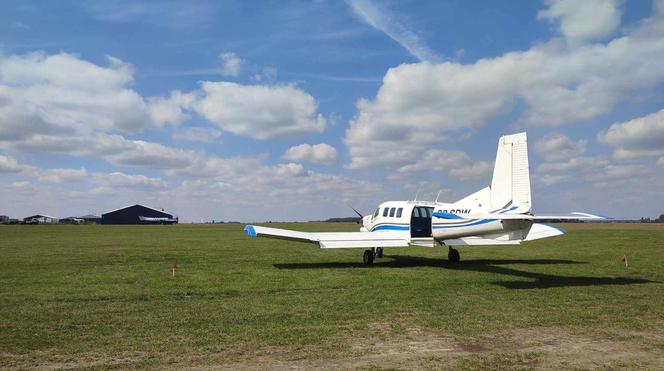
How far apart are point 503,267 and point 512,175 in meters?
4.84

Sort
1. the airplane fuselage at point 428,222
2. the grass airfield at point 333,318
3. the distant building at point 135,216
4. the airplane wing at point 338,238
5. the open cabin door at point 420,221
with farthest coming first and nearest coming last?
the distant building at point 135,216, the open cabin door at point 420,221, the airplane wing at point 338,238, the airplane fuselage at point 428,222, the grass airfield at point 333,318

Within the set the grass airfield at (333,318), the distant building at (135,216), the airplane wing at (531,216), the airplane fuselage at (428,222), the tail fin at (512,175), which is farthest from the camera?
the distant building at (135,216)

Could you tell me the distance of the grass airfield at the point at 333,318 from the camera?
665 centimetres

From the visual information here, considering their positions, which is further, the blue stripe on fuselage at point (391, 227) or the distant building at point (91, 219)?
the distant building at point (91, 219)

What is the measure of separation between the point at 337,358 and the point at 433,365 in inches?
47.9

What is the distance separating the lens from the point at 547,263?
65.6 ft

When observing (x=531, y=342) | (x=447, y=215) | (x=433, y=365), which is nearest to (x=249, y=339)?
(x=433, y=365)

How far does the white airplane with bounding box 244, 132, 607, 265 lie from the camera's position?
14695 mm

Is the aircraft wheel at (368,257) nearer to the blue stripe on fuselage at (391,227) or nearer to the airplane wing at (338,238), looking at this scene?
the airplane wing at (338,238)

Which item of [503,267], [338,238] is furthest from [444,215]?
[338,238]

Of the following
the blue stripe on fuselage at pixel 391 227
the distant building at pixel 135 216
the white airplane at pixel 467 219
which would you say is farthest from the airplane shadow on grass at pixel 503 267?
the distant building at pixel 135 216

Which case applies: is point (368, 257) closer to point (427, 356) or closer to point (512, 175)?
point (512, 175)

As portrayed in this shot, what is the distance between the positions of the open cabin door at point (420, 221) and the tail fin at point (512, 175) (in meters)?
4.10

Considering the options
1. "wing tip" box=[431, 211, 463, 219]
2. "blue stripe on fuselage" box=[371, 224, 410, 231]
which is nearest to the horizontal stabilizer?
"wing tip" box=[431, 211, 463, 219]
